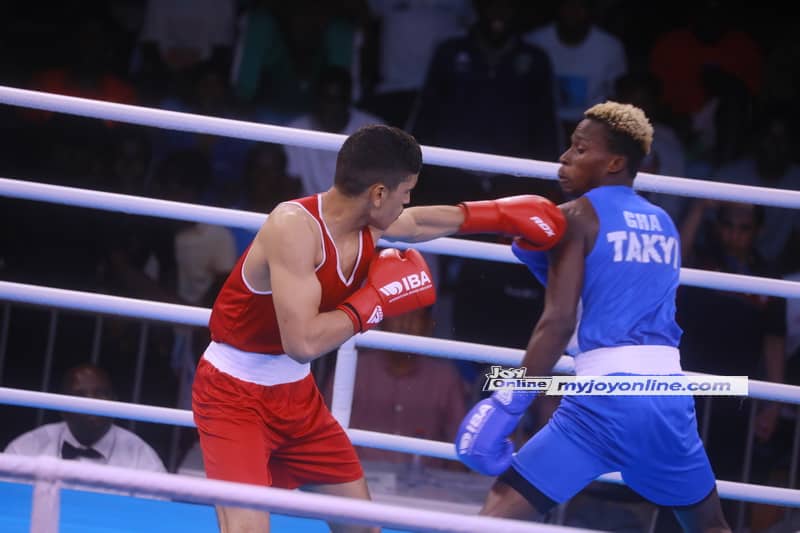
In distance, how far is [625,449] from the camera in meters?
2.68

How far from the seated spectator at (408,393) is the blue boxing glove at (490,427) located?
1.57 m

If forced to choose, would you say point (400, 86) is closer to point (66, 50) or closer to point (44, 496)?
point (66, 50)

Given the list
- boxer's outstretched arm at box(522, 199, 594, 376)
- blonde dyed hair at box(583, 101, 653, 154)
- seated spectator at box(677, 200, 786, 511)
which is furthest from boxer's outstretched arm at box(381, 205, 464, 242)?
seated spectator at box(677, 200, 786, 511)

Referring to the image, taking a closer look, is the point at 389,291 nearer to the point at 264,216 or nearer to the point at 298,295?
the point at 298,295

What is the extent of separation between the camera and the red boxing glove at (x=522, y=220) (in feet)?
8.76

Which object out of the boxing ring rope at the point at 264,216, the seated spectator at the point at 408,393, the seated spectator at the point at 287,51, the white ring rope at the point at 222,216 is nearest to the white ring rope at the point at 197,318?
the boxing ring rope at the point at 264,216

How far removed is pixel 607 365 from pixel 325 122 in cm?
305

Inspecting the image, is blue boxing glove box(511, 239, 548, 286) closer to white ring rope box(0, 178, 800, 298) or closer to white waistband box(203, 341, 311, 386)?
white ring rope box(0, 178, 800, 298)

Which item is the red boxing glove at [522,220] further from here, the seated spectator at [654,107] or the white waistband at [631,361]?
the seated spectator at [654,107]

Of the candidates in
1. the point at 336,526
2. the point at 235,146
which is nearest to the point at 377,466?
the point at 336,526

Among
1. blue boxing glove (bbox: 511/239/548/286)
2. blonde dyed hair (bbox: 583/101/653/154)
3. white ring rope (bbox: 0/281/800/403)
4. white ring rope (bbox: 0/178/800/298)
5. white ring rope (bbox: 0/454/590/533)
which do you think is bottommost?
white ring rope (bbox: 0/454/590/533)

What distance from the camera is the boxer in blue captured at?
2.68m

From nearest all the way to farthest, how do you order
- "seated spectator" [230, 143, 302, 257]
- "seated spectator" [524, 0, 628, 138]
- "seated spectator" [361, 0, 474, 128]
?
"seated spectator" [230, 143, 302, 257] < "seated spectator" [524, 0, 628, 138] < "seated spectator" [361, 0, 474, 128]

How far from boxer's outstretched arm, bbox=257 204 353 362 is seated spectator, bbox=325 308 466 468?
1.81m
